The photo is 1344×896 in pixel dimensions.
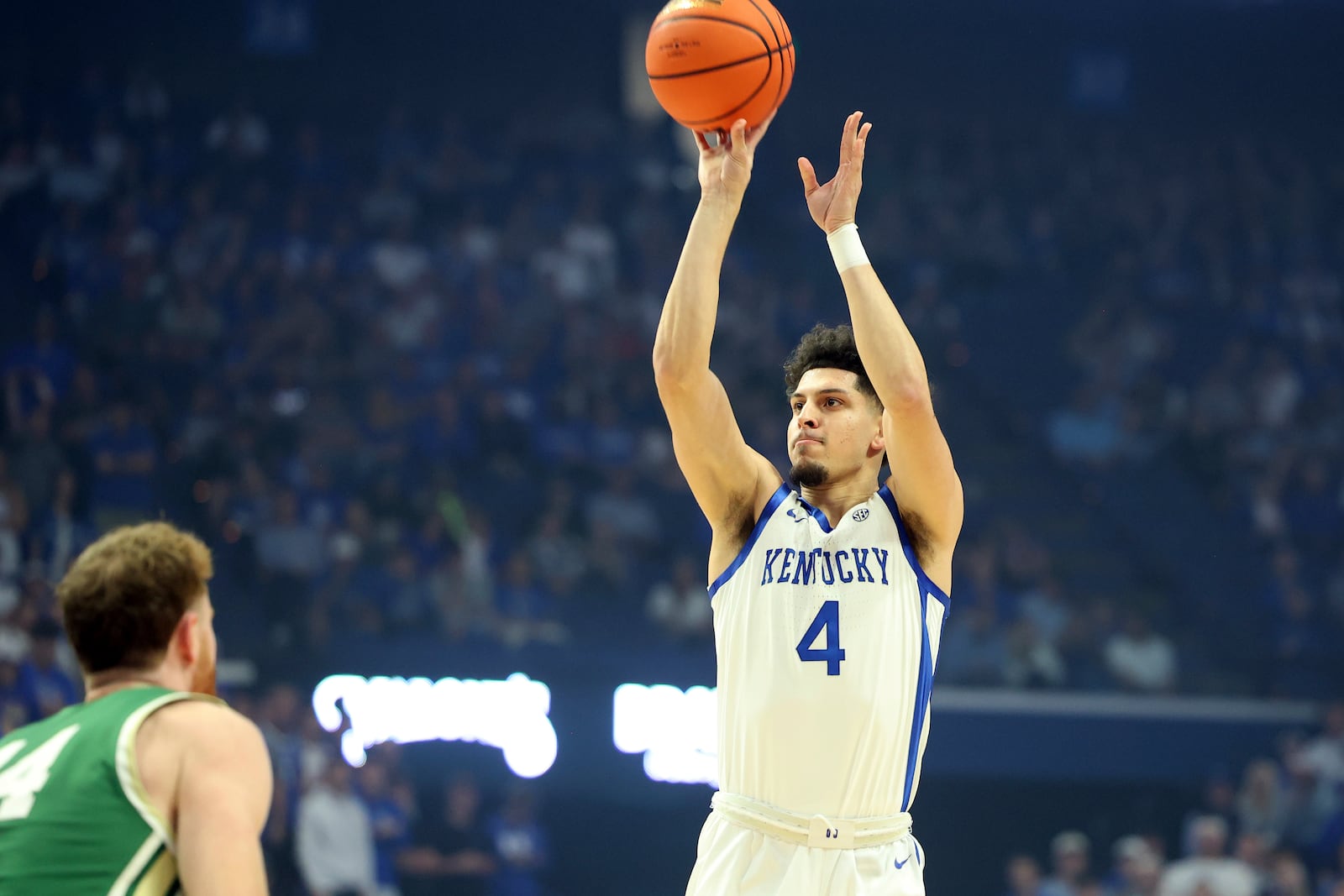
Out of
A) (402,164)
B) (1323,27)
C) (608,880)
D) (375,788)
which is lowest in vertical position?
(608,880)

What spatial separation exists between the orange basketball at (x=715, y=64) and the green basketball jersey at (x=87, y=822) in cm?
231

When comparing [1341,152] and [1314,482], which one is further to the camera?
[1341,152]

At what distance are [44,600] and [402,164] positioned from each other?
671 centimetres

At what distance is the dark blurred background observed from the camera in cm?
1094

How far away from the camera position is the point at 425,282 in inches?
556

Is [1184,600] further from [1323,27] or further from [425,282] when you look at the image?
[1323,27]

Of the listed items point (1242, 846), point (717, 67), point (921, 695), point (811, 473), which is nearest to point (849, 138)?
point (717, 67)

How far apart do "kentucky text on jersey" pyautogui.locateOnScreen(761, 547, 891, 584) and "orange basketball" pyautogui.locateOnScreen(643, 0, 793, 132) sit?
126 centimetres

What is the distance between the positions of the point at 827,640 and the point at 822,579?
0.54ft

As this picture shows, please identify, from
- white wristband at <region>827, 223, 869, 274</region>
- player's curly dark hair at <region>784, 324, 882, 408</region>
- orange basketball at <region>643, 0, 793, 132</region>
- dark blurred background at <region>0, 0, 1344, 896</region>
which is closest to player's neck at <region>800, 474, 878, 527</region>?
player's curly dark hair at <region>784, 324, 882, 408</region>

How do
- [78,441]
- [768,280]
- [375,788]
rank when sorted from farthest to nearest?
1. [768,280]
2. [78,441]
3. [375,788]

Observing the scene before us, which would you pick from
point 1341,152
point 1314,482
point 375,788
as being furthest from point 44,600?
point 1341,152

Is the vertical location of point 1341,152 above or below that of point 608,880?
above

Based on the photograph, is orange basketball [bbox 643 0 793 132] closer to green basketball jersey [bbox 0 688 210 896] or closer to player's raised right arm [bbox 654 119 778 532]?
player's raised right arm [bbox 654 119 778 532]
